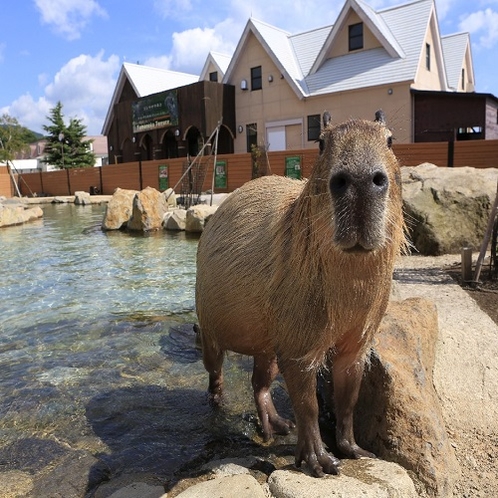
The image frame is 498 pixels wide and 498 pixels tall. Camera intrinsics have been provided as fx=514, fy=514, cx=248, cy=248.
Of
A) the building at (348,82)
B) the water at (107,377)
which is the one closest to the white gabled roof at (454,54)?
the building at (348,82)

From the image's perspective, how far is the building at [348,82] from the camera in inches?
807

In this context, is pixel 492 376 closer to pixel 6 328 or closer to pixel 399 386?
pixel 399 386

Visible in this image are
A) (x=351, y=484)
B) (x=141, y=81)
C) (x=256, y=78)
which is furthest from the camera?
(x=141, y=81)

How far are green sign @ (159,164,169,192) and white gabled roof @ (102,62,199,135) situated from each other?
356 inches

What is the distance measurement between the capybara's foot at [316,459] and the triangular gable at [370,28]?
71.2ft

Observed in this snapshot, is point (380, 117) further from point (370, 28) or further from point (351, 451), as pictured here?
point (370, 28)

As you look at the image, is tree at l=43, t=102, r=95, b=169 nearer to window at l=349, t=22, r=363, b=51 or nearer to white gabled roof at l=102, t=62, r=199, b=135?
white gabled roof at l=102, t=62, r=199, b=135

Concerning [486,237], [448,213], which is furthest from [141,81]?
[486,237]

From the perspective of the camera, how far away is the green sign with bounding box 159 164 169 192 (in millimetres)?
25719

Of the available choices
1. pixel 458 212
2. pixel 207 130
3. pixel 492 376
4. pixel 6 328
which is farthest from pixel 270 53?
pixel 492 376

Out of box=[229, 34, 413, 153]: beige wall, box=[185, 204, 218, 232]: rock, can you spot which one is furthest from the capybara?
box=[229, 34, 413, 153]: beige wall

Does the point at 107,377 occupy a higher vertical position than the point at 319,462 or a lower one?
lower

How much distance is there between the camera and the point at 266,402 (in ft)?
11.6

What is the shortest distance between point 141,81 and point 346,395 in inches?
1343
